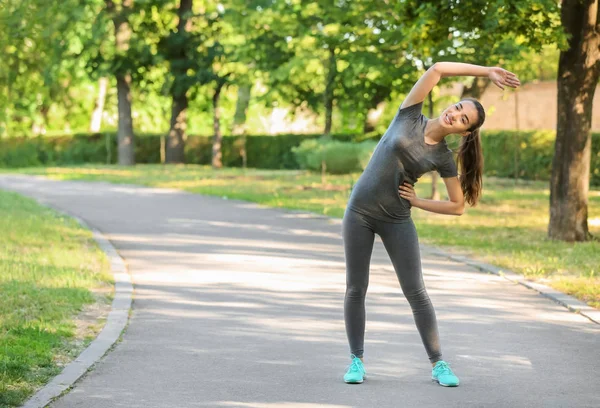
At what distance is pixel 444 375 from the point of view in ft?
19.7

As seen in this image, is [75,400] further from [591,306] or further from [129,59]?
[129,59]

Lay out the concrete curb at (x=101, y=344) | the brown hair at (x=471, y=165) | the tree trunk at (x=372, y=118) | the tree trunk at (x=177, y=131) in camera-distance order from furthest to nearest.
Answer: the tree trunk at (x=177, y=131) < the tree trunk at (x=372, y=118) < the brown hair at (x=471, y=165) < the concrete curb at (x=101, y=344)

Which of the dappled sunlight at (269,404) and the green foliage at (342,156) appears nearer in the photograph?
the dappled sunlight at (269,404)

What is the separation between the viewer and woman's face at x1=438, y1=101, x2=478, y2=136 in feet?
18.7

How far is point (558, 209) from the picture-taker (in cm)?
1436

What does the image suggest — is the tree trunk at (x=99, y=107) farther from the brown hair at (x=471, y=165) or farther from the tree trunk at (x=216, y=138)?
the brown hair at (x=471, y=165)

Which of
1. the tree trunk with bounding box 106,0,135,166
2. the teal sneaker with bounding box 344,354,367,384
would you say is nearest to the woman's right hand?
the teal sneaker with bounding box 344,354,367,384

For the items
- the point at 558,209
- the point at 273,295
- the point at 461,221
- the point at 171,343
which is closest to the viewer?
the point at 171,343

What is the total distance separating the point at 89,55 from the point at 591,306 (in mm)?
35849

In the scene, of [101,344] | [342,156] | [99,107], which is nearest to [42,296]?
[101,344]

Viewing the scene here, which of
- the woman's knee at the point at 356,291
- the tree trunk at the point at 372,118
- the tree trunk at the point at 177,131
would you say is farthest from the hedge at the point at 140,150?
the woman's knee at the point at 356,291

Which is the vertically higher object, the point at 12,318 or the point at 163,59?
the point at 163,59

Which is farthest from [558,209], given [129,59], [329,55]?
[129,59]

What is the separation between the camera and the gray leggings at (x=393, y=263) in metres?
6.00
